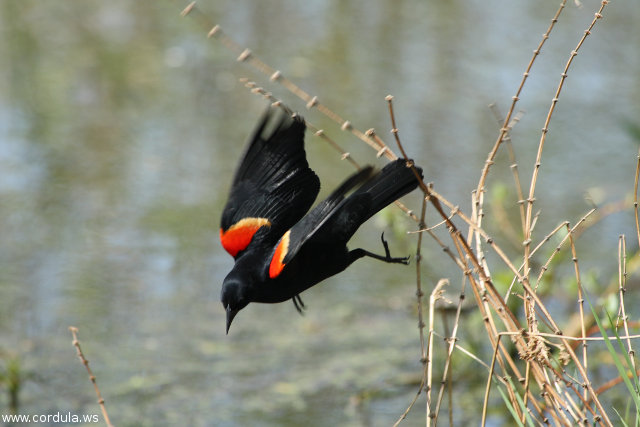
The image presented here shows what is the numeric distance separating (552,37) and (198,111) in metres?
2.96

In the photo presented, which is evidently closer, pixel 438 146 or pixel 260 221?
pixel 260 221

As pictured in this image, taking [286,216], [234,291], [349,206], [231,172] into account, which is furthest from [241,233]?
[231,172]

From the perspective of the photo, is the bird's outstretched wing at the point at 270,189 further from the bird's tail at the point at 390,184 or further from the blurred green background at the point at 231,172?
the blurred green background at the point at 231,172

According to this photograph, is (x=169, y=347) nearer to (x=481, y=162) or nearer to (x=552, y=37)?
(x=481, y=162)

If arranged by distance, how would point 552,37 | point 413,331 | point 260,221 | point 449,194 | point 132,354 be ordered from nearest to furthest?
point 260,221
point 132,354
point 413,331
point 449,194
point 552,37

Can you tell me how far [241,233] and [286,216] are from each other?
0.45 feet

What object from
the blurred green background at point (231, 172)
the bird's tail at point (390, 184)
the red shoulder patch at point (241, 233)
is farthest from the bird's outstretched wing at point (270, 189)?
the blurred green background at point (231, 172)

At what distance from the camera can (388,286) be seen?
4.79 m

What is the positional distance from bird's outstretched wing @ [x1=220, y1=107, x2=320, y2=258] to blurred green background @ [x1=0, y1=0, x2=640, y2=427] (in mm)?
1108

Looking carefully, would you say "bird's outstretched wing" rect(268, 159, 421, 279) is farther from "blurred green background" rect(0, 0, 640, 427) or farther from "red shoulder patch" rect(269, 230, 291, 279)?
"blurred green background" rect(0, 0, 640, 427)

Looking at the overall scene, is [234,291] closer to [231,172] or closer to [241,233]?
[241,233]

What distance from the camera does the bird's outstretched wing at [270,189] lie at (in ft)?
7.75

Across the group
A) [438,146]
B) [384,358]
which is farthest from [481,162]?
[384,358]

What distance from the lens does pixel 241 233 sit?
2.41 m
